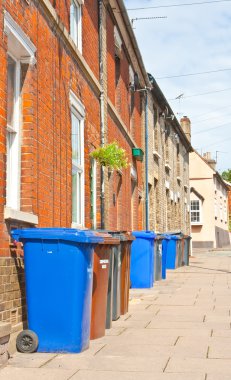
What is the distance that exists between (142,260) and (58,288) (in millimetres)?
6338

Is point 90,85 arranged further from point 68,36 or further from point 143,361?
point 143,361

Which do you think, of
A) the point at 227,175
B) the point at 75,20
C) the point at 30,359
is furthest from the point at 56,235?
the point at 227,175

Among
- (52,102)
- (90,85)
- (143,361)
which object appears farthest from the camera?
(90,85)

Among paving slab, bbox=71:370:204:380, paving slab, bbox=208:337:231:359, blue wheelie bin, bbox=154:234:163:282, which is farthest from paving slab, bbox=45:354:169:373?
blue wheelie bin, bbox=154:234:163:282

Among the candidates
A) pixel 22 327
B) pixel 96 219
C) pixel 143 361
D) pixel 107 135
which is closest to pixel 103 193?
pixel 96 219

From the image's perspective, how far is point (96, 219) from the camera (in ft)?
36.9

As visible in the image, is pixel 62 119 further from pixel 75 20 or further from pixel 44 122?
pixel 75 20

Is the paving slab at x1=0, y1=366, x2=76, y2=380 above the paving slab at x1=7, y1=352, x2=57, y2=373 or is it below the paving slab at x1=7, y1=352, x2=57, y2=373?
below

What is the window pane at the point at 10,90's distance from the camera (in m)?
6.73

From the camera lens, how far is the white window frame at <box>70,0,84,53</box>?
32.7 ft

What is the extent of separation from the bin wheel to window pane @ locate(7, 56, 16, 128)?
2.50 m

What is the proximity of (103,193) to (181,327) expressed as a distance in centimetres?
461

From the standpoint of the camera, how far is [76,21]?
33.8 ft

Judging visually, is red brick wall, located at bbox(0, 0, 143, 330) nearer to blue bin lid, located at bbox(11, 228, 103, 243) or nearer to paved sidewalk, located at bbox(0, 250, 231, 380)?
blue bin lid, located at bbox(11, 228, 103, 243)
